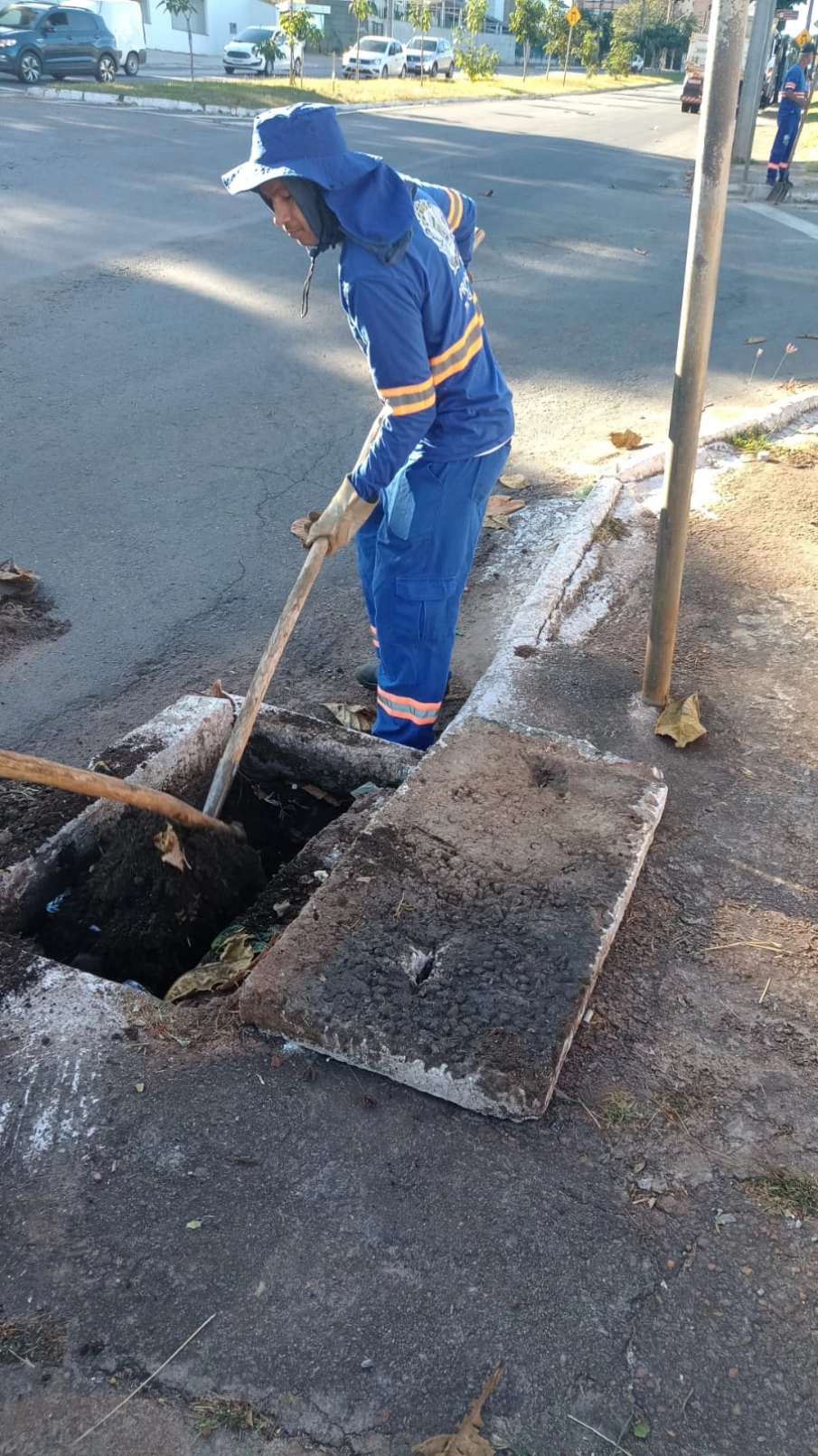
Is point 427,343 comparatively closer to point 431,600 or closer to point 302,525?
point 431,600

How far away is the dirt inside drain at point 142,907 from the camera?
267 centimetres

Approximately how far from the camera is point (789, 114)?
13.4m

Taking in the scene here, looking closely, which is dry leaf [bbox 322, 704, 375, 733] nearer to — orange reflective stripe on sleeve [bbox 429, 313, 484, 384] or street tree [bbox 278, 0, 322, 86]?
orange reflective stripe on sleeve [bbox 429, 313, 484, 384]

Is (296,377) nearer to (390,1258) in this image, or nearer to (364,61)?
(390,1258)

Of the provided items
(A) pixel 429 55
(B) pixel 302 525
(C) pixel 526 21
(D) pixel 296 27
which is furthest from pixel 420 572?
(C) pixel 526 21

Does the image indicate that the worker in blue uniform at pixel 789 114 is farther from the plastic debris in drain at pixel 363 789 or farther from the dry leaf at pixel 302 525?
the plastic debris in drain at pixel 363 789

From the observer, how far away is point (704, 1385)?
5.41ft

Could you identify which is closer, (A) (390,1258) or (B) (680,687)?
(A) (390,1258)

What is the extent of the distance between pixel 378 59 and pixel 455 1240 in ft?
126

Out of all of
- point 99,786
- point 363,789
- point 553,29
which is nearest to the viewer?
point 99,786

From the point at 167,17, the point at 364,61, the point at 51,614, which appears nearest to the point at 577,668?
the point at 51,614

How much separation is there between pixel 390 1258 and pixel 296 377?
550 centimetres

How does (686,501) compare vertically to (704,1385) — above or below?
above

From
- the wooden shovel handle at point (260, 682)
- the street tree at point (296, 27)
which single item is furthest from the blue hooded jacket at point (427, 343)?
the street tree at point (296, 27)
